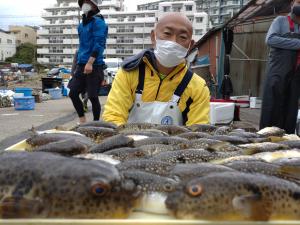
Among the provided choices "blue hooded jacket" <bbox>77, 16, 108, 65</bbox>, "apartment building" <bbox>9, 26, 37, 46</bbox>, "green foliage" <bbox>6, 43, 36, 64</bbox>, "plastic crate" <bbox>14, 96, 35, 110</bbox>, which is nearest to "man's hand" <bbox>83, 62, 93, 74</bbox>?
"blue hooded jacket" <bbox>77, 16, 108, 65</bbox>

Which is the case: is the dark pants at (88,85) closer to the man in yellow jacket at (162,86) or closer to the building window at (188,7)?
the man in yellow jacket at (162,86)

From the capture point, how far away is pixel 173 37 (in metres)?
3.81

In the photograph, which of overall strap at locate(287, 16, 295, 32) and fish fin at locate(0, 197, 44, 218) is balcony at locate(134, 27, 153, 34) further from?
fish fin at locate(0, 197, 44, 218)

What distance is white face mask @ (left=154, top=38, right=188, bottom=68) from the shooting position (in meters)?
3.75

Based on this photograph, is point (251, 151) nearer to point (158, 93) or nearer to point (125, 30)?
point (158, 93)

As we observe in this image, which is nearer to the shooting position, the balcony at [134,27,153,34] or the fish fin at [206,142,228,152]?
the fish fin at [206,142,228,152]

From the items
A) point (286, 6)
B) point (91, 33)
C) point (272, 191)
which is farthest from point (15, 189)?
point (286, 6)

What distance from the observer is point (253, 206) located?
135 cm

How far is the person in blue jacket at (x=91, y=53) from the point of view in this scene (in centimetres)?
657

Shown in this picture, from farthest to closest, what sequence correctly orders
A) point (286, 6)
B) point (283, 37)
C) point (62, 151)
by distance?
point (286, 6) < point (283, 37) < point (62, 151)

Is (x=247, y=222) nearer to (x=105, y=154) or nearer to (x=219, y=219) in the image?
(x=219, y=219)

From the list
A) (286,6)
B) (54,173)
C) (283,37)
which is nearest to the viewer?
(54,173)

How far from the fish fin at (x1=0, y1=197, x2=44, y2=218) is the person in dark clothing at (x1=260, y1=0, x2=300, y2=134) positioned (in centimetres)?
479

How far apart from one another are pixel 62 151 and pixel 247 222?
1011mm
